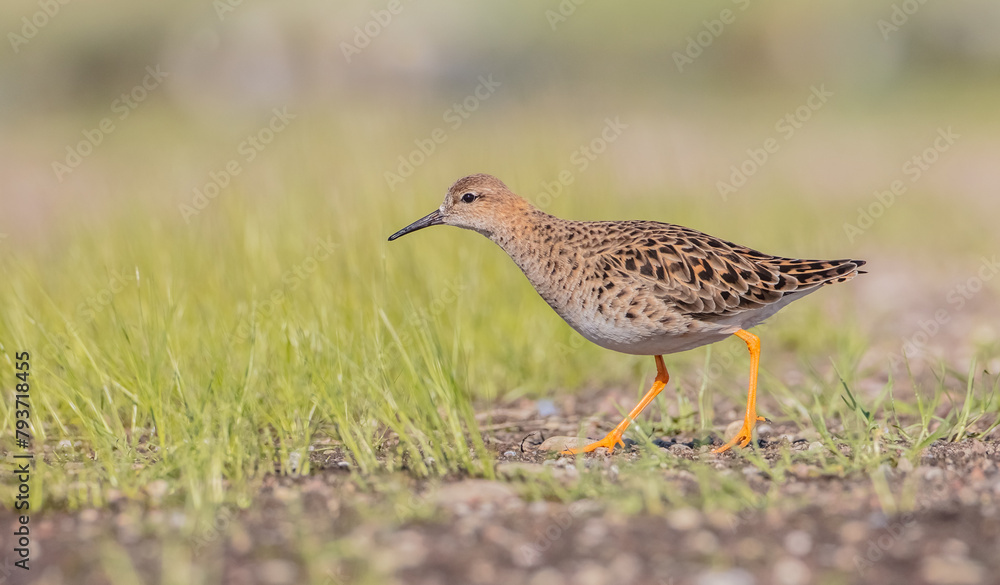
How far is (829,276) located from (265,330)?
333 centimetres

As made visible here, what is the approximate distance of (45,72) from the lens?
2467cm

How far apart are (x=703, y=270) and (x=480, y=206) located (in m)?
1.40

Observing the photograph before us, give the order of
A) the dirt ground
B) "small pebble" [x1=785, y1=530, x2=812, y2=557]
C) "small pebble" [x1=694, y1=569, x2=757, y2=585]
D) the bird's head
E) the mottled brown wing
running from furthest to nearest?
the bird's head
the mottled brown wing
"small pebble" [x1=785, y1=530, x2=812, y2=557]
the dirt ground
"small pebble" [x1=694, y1=569, x2=757, y2=585]

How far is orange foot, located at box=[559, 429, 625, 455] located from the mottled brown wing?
77 cm

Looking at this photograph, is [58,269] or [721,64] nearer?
[58,269]

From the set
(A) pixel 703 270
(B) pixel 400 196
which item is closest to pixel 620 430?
(A) pixel 703 270

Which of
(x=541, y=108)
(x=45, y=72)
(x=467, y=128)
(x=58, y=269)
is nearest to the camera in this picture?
(x=58, y=269)

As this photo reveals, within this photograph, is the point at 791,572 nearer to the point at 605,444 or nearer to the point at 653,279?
the point at 605,444

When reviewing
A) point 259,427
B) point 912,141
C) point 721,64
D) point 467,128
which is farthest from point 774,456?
point 721,64

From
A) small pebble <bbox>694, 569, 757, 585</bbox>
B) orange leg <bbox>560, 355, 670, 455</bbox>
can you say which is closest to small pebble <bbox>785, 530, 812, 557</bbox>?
small pebble <bbox>694, 569, 757, 585</bbox>

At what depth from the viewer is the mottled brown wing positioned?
233 inches

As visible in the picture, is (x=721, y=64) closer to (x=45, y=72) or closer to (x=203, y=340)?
(x=45, y=72)

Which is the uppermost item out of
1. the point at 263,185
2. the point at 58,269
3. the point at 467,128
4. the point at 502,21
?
the point at 502,21

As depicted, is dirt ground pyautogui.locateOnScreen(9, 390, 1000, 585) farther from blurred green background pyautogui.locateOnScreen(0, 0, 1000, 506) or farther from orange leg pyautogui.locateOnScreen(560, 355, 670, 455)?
orange leg pyautogui.locateOnScreen(560, 355, 670, 455)
